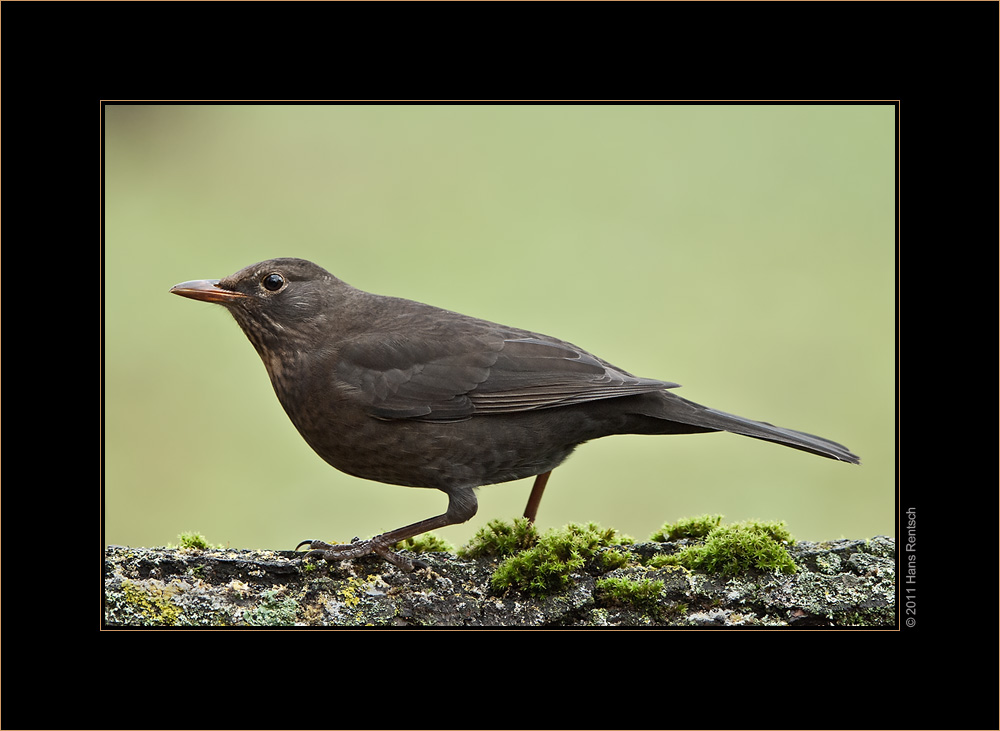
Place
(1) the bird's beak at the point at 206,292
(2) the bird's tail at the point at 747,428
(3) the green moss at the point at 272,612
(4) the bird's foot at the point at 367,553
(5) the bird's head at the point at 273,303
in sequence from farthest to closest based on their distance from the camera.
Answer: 1. (5) the bird's head at the point at 273,303
2. (1) the bird's beak at the point at 206,292
3. (2) the bird's tail at the point at 747,428
4. (4) the bird's foot at the point at 367,553
5. (3) the green moss at the point at 272,612


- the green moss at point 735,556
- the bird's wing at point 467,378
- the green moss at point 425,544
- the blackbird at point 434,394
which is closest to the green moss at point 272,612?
the blackbird at point 434,394

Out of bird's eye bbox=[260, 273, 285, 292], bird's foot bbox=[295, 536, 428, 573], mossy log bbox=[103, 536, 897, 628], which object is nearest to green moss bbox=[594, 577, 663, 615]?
mossy log bbox=[103, 536, 897, 628]

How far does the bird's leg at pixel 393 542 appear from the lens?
14.9ft

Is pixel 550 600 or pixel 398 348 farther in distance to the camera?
pixel 398 348

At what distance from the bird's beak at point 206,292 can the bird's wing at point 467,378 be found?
805mm

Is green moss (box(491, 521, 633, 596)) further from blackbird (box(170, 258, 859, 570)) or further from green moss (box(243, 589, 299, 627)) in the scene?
green moss (box(243, 589, 299, 627))

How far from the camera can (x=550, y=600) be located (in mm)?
4336

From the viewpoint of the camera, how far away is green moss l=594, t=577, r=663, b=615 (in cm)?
427

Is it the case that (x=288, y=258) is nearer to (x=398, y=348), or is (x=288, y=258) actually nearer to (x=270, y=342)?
(x=270, y=342)

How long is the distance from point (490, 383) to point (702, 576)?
5.34 feet

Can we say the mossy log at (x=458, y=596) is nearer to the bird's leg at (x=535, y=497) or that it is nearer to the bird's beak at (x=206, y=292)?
Result: the bird's leg at (x=535, y=497)

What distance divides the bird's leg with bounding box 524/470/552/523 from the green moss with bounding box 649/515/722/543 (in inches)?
32.2

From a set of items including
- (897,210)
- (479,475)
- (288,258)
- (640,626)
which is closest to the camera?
(640,626)
